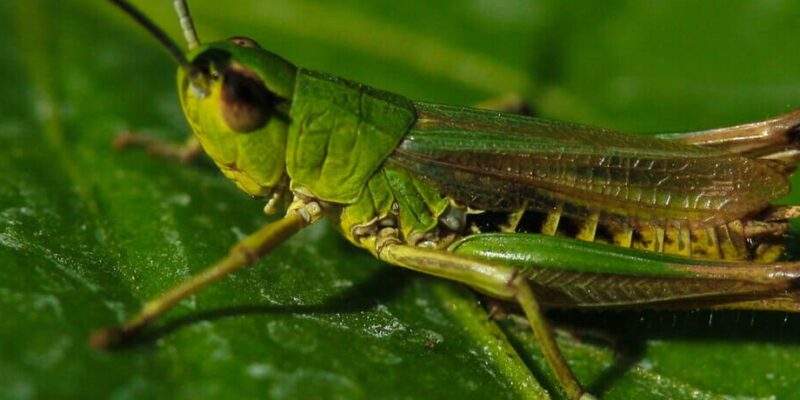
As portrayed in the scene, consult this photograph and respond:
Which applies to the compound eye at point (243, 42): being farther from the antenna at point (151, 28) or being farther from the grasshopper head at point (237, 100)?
the antenna at point (151, 28)

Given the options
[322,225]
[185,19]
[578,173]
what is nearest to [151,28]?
[185,19]

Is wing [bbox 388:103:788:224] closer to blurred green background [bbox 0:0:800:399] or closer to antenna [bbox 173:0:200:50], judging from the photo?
blurred green background [bbox 0:0:800:399]

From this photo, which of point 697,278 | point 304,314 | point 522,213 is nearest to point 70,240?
point 304,314

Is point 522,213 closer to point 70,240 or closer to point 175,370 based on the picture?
point 175,370

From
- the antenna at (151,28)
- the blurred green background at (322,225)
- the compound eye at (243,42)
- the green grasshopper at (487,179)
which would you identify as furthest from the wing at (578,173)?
the antenna at (151,28)

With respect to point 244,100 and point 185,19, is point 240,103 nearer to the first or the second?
point 244,100

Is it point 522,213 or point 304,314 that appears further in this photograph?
point 522,213

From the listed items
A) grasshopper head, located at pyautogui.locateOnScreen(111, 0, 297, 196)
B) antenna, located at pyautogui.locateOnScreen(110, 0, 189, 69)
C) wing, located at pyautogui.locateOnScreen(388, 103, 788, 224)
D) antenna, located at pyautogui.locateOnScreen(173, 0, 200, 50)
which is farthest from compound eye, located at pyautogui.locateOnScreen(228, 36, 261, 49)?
wing, located at pyautogui.locateOnScreen(388, 103, 788, 224)
